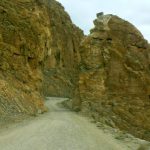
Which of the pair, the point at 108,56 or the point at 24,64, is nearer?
the point at 24,64

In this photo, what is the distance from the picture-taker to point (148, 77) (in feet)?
131

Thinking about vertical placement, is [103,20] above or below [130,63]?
above

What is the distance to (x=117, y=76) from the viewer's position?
39375 mm

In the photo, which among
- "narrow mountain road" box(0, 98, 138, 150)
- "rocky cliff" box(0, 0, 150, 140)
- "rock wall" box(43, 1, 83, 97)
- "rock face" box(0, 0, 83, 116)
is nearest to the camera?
"narrow mountain road" box(0, 98, 138, 150)

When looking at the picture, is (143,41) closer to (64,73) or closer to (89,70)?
(89,70)

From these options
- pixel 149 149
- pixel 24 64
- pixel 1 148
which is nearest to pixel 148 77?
pixel 24 64

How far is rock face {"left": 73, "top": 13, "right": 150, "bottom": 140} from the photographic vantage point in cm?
3744

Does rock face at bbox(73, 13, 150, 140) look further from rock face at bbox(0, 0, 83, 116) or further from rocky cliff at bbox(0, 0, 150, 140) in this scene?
rock face at bbox(0, 0, 83, 116)

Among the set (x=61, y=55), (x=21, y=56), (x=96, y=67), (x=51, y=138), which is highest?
(x=61, y=55)

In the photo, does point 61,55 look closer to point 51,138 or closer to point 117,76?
point 117,76

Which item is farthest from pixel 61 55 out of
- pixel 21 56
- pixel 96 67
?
pixel 21 56

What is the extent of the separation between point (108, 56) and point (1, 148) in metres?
21.9

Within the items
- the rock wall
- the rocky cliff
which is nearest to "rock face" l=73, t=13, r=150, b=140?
the rocky cliff

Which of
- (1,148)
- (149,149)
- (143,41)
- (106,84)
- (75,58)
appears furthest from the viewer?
(75,58)
